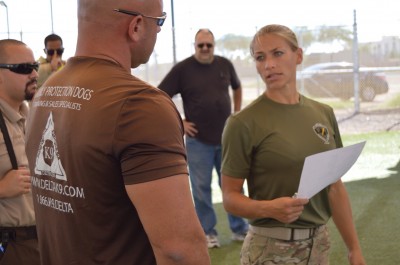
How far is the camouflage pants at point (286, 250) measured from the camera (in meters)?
2.51

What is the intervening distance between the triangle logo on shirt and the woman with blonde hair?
0.99 meters

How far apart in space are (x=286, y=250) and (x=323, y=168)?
40 cm

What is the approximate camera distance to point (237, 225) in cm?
589

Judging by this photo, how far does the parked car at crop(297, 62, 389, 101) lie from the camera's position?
534 inches

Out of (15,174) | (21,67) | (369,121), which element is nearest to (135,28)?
(15,174)

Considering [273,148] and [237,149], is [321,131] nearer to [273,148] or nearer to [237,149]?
[273,148]

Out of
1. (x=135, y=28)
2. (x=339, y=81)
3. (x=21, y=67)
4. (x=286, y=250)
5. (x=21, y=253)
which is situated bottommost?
(x=339, y=81)

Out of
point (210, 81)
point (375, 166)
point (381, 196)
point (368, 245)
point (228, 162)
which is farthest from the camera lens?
point (375, 166)

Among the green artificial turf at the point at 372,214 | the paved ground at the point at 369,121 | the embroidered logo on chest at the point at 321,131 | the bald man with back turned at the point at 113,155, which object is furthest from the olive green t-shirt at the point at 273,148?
the paved ground at the point at 369,121

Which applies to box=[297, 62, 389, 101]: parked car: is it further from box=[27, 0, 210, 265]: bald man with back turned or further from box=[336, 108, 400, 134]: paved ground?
box=[27, 0, 210, 265]: bald man with back turned

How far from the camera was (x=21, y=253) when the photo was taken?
2.93 metres

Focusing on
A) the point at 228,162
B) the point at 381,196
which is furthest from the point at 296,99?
the point at 381,196

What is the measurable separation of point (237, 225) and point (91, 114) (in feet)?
14.8

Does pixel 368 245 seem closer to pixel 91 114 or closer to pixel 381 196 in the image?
pixel 381 196
